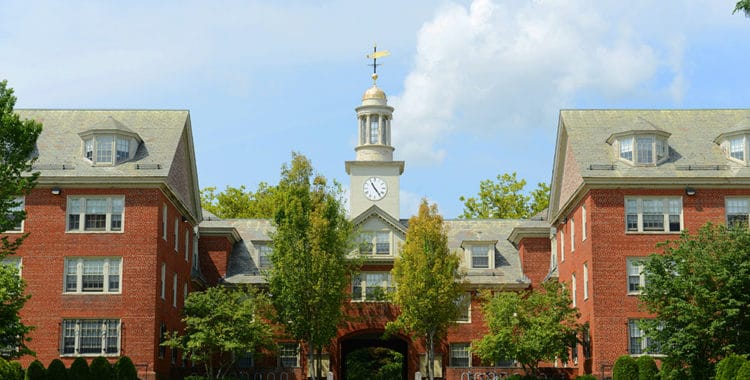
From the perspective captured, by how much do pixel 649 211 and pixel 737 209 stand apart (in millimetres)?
3608

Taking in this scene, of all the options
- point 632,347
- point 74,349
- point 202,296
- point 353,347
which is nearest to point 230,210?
point 353,347

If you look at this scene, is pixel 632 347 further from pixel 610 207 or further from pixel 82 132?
pixel 82 132

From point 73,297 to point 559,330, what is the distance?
2028cm

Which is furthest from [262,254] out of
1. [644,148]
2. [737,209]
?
[737,209]

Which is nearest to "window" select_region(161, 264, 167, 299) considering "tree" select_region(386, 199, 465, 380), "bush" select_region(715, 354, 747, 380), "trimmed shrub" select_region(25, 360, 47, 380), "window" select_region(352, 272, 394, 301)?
"trimmed shrub" select_region(25, 360, 47, 380)

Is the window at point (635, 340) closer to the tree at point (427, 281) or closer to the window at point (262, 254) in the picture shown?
the tree at point (427, 281)

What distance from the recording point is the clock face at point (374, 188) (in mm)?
64625

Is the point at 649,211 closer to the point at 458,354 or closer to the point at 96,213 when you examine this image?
Result: the point at 458,354

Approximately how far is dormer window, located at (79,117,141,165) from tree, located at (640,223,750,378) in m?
22.1

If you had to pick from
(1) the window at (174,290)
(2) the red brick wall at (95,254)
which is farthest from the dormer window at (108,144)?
(1) the window at (174,290)

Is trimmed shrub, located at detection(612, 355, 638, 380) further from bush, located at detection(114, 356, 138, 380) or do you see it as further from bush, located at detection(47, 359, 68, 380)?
bush, located at detection(47, 359, 68, 380)

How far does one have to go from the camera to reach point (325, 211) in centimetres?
4894

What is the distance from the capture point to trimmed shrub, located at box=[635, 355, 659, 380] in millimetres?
→ 39531

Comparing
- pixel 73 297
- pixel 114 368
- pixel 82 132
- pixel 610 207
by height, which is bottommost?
pixel 114 368
